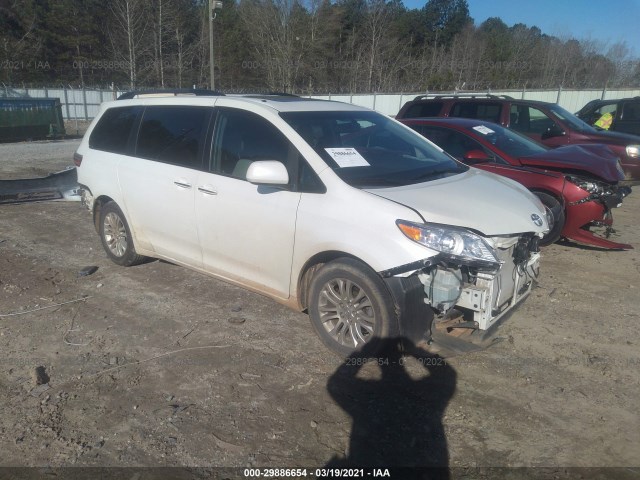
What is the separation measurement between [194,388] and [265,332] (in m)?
0.96

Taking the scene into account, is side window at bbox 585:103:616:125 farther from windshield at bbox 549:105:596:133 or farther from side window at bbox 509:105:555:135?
side window at bbox 509:105:555:135

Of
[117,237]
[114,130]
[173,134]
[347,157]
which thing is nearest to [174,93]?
[173,134]

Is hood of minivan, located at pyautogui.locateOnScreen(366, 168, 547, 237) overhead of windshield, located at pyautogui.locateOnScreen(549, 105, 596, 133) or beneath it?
beneath

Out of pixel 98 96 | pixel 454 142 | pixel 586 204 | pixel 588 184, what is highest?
pixel 454 142

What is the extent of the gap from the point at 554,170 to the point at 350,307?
420 cm

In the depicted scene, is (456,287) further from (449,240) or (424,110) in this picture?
(424,110)

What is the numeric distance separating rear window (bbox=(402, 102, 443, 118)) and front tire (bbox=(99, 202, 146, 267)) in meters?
6.64

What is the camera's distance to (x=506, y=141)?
7.13 meters

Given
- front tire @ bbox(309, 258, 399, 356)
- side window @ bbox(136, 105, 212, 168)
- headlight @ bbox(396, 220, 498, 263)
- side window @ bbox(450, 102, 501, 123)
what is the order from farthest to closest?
side window @ bbox(450, 102, 501, 123), side window @ bbox(136, 105, 212, 168), front tire @ bbox(309, 258, 399, 356), headlight @ bbox(396, 220, 498, 263)

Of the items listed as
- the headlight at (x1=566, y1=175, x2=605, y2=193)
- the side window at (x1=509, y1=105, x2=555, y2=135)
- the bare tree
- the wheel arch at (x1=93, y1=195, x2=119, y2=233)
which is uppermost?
the bare tree

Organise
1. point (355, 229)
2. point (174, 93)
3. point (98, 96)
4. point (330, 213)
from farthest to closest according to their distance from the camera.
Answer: point (98, 96), point (174, 93), point (330, 213), point (355, 229)

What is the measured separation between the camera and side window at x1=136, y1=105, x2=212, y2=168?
478cm

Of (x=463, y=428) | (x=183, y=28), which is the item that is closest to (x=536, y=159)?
(x=463, y=428)

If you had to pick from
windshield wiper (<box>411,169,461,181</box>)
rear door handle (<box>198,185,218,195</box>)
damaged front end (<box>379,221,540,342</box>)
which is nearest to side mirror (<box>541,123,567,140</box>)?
windshield wiper (<box>411,169,461,181</box>)
